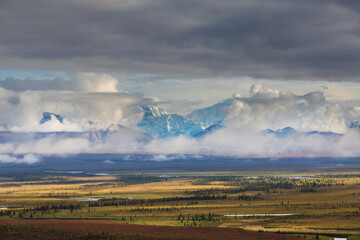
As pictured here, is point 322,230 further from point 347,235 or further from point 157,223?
point 157,223

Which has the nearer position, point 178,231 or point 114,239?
point 114,239

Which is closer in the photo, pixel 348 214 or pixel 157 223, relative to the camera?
pixel 157 223

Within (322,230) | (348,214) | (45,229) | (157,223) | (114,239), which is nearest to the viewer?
(114,239)

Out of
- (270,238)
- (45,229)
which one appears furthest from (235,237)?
(45,229)

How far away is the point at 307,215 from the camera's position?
196m

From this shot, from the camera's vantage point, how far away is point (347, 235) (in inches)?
6019

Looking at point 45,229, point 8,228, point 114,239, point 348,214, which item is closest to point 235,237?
point 114,239

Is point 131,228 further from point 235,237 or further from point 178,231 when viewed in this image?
point 235,237

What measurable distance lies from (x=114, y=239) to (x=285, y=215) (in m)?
83.9

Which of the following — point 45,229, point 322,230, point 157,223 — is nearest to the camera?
point 45,229

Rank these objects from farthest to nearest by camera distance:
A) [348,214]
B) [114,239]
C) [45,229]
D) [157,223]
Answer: [348,214], [157,223], [45,229], [114,239]

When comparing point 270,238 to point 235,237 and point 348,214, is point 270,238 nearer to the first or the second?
point 235,237

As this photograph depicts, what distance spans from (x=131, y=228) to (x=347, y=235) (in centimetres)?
5511

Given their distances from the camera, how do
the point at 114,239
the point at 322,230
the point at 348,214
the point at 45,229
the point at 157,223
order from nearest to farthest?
the point at 114,239 < the point at 45,229 < the point at 322,230 < the point at 157,223 < the point at 348,214
